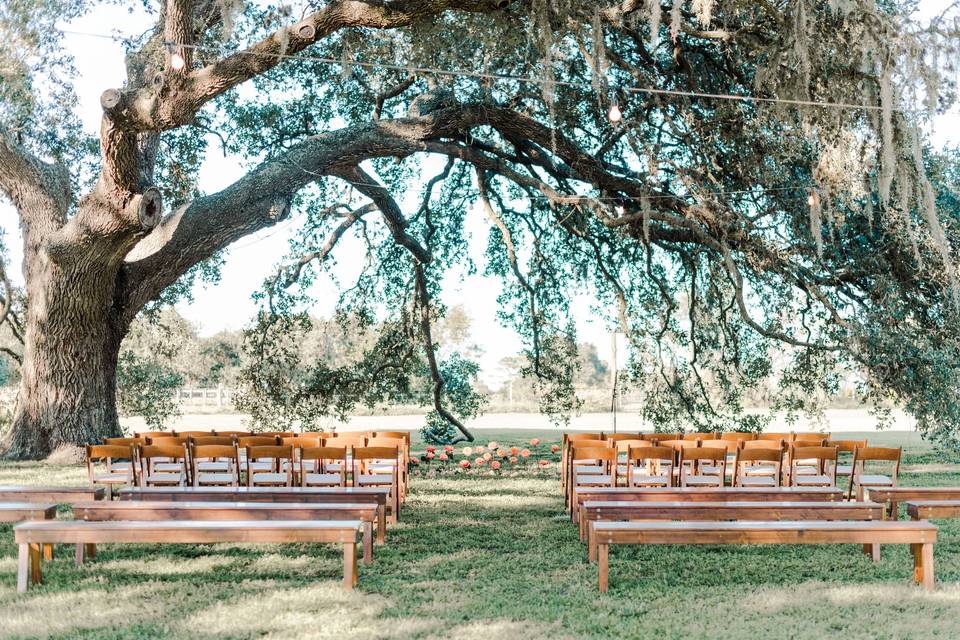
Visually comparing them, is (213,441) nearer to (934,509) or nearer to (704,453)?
(704,453)

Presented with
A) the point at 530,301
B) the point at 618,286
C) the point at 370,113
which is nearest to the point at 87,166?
the point at 370,113

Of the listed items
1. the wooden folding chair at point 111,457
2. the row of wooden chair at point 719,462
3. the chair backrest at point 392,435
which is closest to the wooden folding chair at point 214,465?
the wooden folding chair at point 111,457

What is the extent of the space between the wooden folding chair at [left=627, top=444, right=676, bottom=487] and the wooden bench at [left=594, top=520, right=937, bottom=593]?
210cm

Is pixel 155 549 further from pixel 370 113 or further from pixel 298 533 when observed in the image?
pixel 370 113

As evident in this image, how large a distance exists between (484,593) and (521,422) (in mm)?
26058

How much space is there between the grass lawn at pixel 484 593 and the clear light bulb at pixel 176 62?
4.50 metres

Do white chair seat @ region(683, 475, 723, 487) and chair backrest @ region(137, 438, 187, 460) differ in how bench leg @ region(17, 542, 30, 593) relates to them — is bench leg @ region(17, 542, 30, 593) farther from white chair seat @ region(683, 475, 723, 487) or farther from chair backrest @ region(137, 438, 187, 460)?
white chair seat @ region(683, 475, 723, 487)

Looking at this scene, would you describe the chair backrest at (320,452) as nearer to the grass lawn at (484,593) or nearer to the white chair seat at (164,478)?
the grass lawn at (484,593)

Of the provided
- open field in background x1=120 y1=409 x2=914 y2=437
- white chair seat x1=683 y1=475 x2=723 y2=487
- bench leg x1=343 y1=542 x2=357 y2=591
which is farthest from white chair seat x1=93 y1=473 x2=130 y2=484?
open field in background x1=120 y1=409 x2=914 y2=437

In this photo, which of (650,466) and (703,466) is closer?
(650,466)

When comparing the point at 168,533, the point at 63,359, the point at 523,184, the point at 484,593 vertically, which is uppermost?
the point at 523,184

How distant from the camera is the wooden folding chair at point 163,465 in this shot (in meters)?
7.09

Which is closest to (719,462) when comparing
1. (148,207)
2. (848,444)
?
(848,444)

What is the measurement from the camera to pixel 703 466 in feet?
29.1
